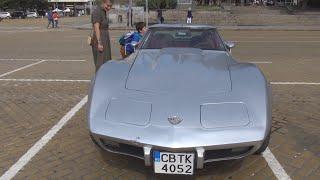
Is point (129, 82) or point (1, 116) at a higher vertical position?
point (129, 82)

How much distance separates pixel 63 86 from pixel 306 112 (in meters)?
4.38

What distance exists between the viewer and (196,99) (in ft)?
13.4

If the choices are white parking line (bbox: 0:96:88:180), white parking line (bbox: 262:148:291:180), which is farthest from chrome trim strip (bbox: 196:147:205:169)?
white parking line (bbox: 0:96:88:180)

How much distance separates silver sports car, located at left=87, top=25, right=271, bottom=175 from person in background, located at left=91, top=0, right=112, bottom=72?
113 inches

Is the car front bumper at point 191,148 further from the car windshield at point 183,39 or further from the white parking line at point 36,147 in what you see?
the car windshield at point 183,39

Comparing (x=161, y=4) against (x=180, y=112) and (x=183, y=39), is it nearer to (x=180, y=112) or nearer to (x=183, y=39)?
(x=183, y=39)

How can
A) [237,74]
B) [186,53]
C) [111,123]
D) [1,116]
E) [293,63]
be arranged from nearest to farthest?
1. [111,123]
2. [237,74]
3. [186,53]
4. [1,116]
5. [293,63]

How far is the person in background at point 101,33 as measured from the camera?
7629mm

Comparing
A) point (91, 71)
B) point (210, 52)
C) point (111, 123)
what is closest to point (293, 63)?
point (91, 71)

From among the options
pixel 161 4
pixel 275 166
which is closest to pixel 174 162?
pixel 275 166

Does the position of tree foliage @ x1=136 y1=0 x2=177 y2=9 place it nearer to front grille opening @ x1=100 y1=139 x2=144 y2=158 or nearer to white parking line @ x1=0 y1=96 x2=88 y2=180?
white parking line @ x1=0 y1=96 x2=88 y2=180

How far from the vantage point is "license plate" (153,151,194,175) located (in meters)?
3.70

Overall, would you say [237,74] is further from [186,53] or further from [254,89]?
[186,53]

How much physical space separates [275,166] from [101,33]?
13.7 ft
